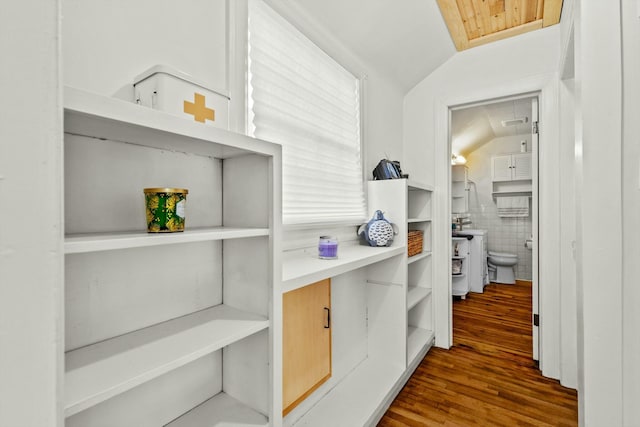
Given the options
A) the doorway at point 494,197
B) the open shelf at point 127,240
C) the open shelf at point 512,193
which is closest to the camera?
the open shelf at point 127,240

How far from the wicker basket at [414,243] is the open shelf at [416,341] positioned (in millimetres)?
674

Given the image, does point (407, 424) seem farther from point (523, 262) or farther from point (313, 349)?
point (523, 262)

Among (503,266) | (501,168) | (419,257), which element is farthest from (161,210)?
(501,168)

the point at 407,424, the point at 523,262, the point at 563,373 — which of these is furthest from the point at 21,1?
the point at 523,262

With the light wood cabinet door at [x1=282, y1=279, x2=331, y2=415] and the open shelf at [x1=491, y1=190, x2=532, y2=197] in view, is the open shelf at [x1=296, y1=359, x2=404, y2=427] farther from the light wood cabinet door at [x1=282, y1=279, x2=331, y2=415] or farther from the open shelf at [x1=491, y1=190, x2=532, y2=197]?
the open shelf at [x1=491, y1=190, x2=532, y2=197]

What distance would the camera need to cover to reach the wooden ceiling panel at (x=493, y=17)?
2045 mm

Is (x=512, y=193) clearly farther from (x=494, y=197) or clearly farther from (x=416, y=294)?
(x=416, y=294)

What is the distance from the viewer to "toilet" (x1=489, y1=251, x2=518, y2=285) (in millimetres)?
4531

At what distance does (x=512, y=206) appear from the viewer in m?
4.87

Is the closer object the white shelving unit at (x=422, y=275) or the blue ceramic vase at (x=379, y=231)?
the blue ceramic vase at (x=379, y=231)

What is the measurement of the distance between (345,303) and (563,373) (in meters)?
1.54

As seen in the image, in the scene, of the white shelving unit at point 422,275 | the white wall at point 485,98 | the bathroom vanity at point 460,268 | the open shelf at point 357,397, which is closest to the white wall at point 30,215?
the open shelf at point 357,397

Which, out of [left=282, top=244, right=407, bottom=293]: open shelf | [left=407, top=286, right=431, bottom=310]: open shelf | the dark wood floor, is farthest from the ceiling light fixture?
[left=282, top=244, right=407, bottom=293]: open shelf

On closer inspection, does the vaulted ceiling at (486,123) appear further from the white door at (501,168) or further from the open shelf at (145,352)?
the open shelf at (145,352)
